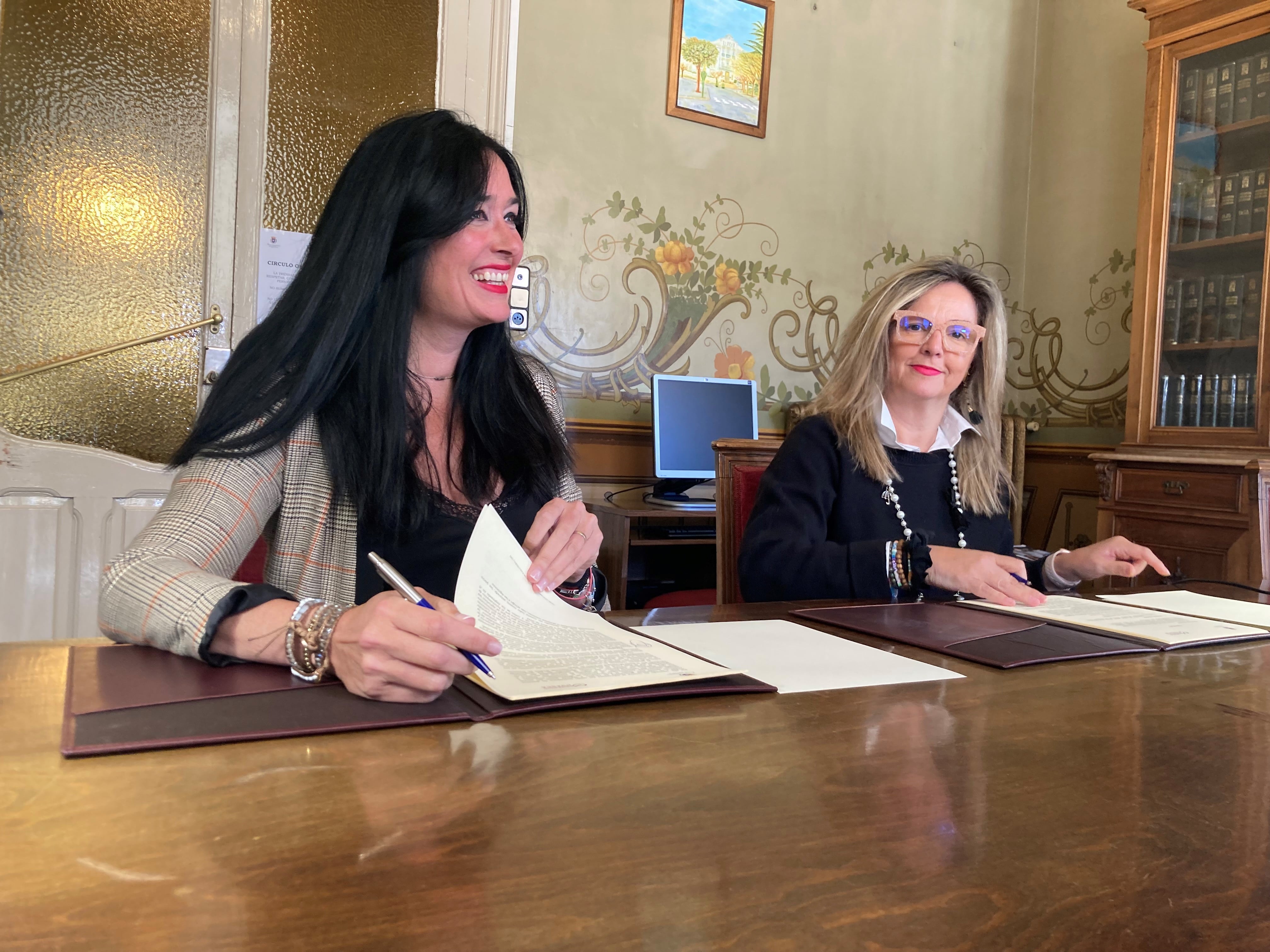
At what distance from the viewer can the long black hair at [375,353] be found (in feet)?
3.84

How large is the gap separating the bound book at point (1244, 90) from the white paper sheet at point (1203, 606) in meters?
2.29

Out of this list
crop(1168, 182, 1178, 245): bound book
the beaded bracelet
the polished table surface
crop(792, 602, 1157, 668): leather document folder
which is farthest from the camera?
crop(1168, 182, 1178, 245): bound book

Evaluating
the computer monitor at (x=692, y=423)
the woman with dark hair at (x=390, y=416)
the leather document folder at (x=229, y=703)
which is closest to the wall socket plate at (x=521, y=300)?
the computer monitor at (x=692, y=423)

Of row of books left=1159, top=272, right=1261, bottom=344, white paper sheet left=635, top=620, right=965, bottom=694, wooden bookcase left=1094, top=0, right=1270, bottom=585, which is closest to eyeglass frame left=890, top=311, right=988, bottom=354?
white paper sheet left=635, top=620, right=965, bottom=694

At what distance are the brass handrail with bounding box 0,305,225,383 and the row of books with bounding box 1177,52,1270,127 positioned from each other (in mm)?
3148

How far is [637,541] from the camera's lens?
9.74 feet

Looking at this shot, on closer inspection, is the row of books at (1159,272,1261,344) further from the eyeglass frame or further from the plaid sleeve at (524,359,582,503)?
the plaid sleeve at (524,359,582,503)

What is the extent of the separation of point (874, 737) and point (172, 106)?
2638 millimetres

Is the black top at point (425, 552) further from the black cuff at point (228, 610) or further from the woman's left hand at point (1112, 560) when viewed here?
the woman's left hand at point (1112, 560)

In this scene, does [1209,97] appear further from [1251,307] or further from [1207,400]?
[1207,400]

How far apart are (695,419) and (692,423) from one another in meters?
0.02

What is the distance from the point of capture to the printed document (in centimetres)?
108

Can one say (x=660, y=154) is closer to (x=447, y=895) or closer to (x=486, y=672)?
(x=486, y=672)

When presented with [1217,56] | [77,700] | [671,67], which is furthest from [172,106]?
[1217,56]
